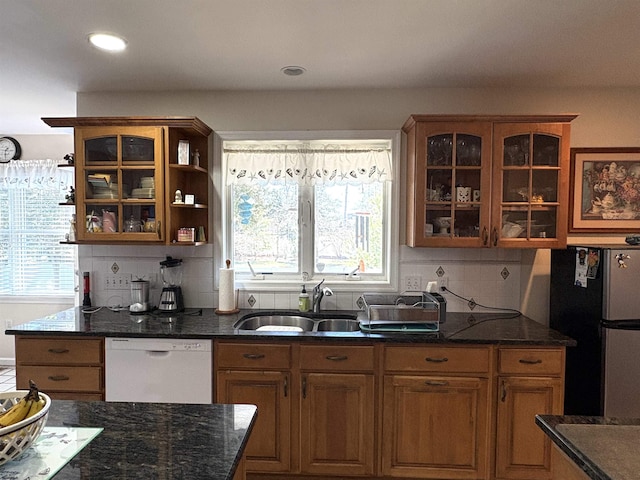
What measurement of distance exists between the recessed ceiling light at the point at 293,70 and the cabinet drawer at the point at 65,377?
2.07 m

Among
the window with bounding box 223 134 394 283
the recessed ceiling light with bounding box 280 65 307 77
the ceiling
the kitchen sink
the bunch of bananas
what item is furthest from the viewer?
the window with bounding box 223 134 394 283

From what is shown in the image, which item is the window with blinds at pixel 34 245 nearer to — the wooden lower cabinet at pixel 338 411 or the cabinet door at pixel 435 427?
the wooden lower cabinet at pixel 338 411

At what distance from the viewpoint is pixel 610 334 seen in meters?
2.13

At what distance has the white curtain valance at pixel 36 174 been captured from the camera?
13.2 feet

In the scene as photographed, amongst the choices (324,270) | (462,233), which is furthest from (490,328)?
(324,270)

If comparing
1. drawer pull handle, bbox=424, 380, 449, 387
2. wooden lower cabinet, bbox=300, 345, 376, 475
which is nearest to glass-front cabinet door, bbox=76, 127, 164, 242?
wooden lower cabinet, bbox=300, 345, 376, 475

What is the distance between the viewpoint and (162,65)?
7.81ft

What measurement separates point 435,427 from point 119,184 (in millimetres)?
2383

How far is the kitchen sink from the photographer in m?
2.62

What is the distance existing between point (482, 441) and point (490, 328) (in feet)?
2.04

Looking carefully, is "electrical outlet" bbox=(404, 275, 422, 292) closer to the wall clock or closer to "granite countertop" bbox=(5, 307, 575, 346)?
"granite countertop" bbox=(5, 307, 575, 346)

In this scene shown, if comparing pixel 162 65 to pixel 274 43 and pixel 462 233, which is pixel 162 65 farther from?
pixel 462 233

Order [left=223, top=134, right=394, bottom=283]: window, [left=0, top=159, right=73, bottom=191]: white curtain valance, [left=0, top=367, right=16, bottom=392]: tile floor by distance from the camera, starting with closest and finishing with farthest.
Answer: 1. [left=223, top=134, right=394, bottom=283]: window
2. [left=0, top=367, right=16, bottom=392]: tile floor
3. [left=0, top=159, right=73, bottom=191]: white curtain valance

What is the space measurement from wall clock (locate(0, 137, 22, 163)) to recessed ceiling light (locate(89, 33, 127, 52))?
8.84 feet
